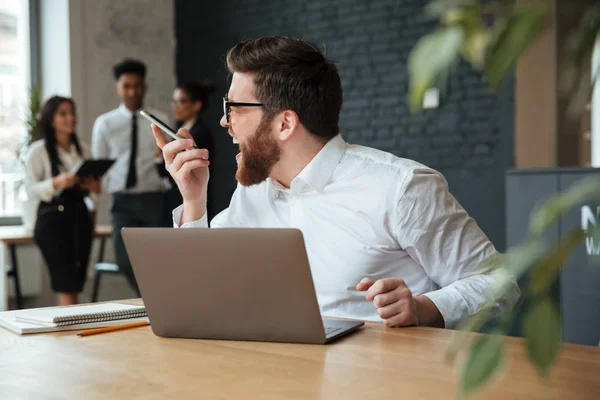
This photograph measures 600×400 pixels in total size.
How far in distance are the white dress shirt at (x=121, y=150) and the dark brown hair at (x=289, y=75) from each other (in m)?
3.43

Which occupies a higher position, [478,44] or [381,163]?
[478,44]

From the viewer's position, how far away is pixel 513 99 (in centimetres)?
530

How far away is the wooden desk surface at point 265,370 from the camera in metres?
0.91

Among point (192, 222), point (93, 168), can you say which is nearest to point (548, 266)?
point (192, 222)

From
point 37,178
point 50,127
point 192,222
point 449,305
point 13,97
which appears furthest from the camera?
point 13,97

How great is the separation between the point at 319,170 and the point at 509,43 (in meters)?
A: 1.56

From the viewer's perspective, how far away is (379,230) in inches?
67.0

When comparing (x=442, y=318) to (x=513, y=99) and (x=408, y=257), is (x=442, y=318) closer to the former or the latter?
(x=408, y=257)

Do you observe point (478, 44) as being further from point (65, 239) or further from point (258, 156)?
point (65, 239)

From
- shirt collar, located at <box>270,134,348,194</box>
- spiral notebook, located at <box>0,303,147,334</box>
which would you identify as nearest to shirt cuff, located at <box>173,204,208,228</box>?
shirt collar, located at <box>270,134,348,194</box>

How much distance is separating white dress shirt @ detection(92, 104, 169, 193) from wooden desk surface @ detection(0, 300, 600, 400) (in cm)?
397

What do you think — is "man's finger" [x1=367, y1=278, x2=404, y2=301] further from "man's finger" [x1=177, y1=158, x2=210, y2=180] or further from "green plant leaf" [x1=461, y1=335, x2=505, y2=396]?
"green plant leaf" [x1=461, y1=335, x2=505, y2=396]

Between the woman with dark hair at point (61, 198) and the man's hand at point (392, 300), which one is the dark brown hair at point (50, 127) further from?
the man's hand at point (392, 300)

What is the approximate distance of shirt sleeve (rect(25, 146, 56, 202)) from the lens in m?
4.67
